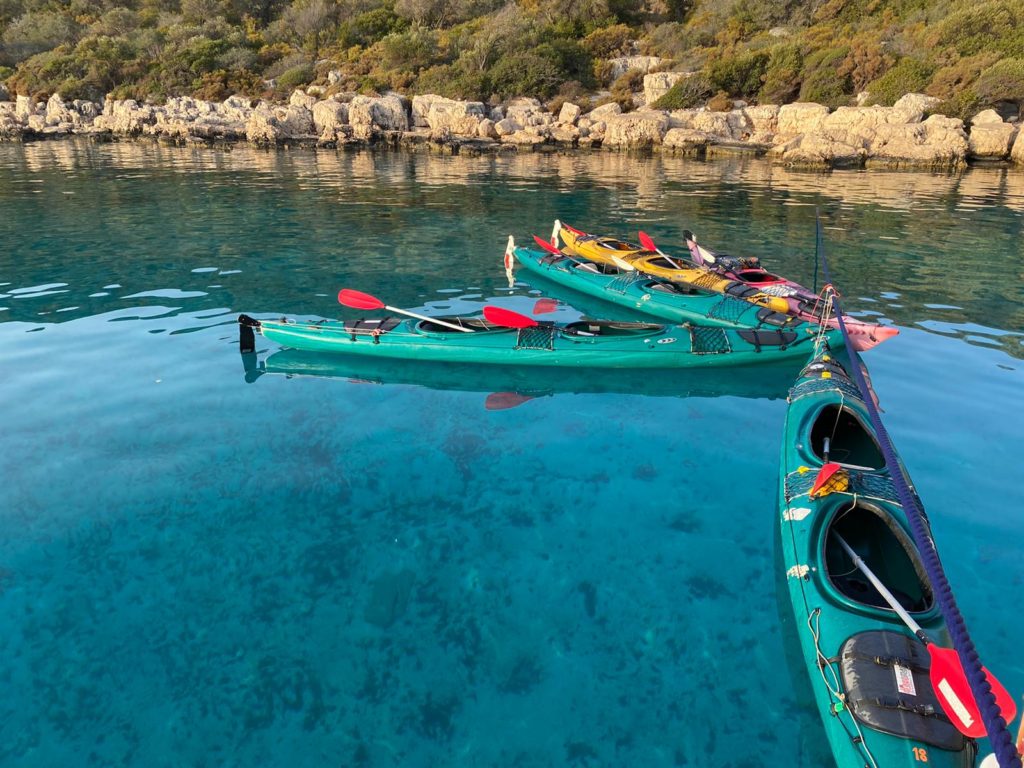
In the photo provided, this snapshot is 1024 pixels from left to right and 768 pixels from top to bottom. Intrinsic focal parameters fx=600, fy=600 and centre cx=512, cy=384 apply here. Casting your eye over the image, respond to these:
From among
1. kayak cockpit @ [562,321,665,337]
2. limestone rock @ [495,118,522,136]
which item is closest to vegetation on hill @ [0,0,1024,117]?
limestone rock @ [495,118,522,136]

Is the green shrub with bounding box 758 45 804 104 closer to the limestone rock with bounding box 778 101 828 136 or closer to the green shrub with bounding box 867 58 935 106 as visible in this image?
the limestone rock with bounding box 778 101 828 136

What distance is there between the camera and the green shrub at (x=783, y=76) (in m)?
53.1

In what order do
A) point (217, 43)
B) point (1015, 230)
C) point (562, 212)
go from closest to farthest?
1. point (1015, 230)
2. point (562, 212)
3. point (217, 43)

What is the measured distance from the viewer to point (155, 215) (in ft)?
83.9

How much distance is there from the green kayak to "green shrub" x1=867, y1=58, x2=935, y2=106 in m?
50.7

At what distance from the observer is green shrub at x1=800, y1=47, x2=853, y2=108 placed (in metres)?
50.3

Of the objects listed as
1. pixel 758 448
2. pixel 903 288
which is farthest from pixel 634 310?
pixel 903 288

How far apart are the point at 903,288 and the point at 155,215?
1096 inches

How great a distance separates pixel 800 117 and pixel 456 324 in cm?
4910

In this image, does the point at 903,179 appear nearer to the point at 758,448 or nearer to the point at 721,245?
the point at 721,245

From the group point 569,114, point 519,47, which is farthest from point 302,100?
point 569,114

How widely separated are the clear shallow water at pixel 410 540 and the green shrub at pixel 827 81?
42.4 meters

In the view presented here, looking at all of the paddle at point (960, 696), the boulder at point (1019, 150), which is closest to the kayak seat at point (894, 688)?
the paddle at point (960, 696)

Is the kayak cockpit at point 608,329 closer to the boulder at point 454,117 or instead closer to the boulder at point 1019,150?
the boulder at point 1019,150
